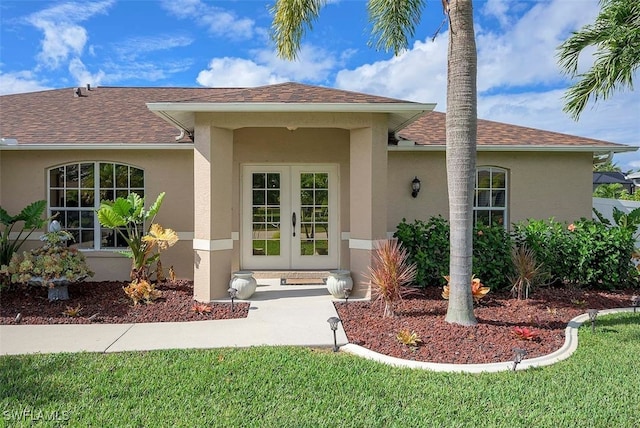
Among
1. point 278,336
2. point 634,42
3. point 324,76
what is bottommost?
point 278,336

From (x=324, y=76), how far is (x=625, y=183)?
28130mm

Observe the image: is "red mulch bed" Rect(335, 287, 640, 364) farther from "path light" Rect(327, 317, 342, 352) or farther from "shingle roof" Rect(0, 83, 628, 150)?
"shingle roof" Rect(0, 83, 628, 150)

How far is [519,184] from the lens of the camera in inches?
405

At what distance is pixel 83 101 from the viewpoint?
41.2ft

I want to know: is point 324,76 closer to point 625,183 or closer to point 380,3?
point 380,3

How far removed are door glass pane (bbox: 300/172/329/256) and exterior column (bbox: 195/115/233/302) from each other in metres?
2.53

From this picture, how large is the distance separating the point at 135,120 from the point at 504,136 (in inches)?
397

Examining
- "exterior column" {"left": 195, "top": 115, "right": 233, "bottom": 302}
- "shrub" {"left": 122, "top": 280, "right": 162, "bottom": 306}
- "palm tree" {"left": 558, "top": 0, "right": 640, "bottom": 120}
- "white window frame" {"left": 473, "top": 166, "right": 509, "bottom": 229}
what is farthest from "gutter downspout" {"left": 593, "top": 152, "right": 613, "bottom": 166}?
"shrub" {"left": 122, "top": 280, "right": 162, "bottom": 306}

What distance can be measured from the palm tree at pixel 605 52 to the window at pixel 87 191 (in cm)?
1046

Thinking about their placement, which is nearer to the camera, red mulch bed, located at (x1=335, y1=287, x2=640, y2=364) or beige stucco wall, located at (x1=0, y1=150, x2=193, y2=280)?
red mulch bed, located at (x1=335, y1=287, x2=640, y2=364)

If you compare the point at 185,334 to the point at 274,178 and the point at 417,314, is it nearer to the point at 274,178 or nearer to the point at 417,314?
the point at 417,314

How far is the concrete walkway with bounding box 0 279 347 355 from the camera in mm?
5289

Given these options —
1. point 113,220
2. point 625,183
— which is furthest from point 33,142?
point 625,183

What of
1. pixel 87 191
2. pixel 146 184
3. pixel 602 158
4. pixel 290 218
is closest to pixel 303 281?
pixel 290 218
